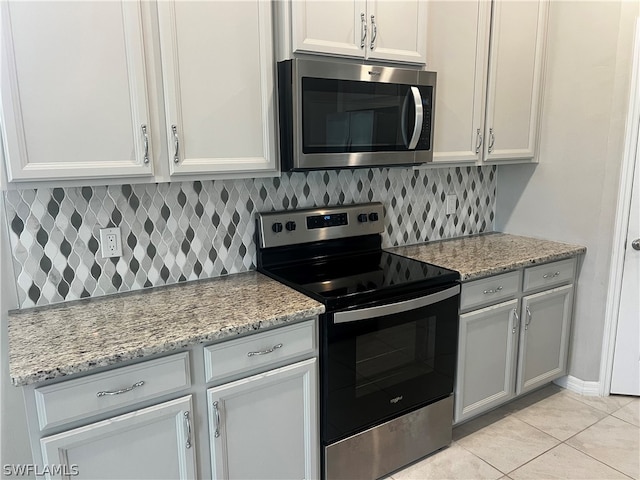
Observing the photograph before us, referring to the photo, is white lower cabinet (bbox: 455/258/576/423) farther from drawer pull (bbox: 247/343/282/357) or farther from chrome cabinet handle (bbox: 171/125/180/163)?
chrome cabinet handle (bbox: 171/125/180/163)

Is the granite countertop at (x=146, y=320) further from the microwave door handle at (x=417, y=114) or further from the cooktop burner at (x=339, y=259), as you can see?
the microwave door handle at (x=417, y=114)

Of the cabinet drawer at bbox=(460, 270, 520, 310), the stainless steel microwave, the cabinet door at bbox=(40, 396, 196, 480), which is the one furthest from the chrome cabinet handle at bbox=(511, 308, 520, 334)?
the cabinet door at bbox=(40, 396, 196, 480)

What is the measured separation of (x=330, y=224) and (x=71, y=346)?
130cm

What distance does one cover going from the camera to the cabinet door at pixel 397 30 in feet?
6.43

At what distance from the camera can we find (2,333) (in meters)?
1.66

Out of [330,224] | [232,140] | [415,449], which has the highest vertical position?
[232,140]

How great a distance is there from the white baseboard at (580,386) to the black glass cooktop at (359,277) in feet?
4.39

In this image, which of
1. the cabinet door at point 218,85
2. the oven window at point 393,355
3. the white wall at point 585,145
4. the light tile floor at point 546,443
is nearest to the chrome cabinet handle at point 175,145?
the cabinet door at point 218,85

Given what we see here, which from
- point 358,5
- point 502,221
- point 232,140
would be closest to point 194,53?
point 232,140

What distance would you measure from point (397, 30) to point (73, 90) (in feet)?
4.43

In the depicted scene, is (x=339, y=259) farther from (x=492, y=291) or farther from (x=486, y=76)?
(x=486, y=76)

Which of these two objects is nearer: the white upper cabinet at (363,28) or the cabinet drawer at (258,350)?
the cabinet drawer at (258,350)

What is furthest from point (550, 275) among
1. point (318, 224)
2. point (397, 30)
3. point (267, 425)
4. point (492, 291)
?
point (267, 425)

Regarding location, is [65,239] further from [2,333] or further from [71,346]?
[71,346]
